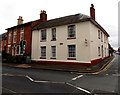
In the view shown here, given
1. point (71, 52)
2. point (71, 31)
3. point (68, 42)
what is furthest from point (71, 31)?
point (71, 52)

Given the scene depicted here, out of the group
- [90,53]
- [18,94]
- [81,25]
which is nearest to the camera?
[18,94]

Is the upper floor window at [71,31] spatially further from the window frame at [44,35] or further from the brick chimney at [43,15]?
the brick chimney at [43,15]

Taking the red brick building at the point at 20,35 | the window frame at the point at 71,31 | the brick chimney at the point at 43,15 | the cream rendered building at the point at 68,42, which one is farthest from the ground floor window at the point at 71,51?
the brick chimney at the point at 43,15

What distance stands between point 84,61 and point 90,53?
1327 millimetres

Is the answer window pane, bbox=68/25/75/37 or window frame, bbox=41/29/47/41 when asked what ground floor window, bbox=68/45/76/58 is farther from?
window frame, bbox=41/29/47/41

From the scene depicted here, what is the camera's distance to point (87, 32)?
12633 millimetres

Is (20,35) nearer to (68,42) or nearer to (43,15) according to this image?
(43,15)

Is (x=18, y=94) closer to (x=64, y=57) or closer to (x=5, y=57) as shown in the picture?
(x=64, y=57)

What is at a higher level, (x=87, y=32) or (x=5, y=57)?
(x=87, y=32)

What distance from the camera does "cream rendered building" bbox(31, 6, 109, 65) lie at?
12.6 metres

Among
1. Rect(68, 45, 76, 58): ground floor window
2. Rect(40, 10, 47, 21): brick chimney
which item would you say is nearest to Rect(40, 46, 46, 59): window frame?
Rect(68, 45, 76, 58): ground floor window

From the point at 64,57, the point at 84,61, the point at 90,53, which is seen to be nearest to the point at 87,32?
the point at 90,53

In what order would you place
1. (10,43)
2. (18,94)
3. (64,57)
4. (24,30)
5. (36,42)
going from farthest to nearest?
(10,43), (24,30), (36,42), (64,57), (18,94)

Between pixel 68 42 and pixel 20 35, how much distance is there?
459 inches
